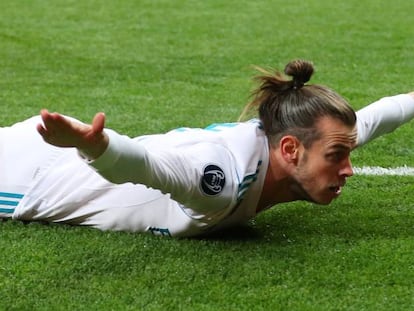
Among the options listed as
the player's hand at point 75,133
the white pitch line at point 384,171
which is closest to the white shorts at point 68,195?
the player's hand at point 75,133

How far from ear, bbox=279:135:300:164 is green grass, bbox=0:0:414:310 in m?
0.32

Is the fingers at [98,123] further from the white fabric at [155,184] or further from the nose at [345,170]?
the nose at [345,170]

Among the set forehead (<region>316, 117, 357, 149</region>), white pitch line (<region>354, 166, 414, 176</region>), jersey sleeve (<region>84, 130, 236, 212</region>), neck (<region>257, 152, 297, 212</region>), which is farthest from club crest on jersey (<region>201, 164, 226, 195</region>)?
white pitch line (<region>354, 166, 414, 176</region>)

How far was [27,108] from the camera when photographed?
5586 mm

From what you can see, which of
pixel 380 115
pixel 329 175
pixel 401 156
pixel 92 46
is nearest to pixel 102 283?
pixel 329 175

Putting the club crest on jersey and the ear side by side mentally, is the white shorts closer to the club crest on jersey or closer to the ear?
the club crest on jersey

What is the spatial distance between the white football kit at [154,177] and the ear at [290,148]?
7 centimetres

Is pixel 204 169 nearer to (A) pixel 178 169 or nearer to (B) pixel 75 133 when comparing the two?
(A) pixel 178 169

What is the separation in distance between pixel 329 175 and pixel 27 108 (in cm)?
279

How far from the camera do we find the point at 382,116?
3768mm

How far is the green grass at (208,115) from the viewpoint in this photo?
9.62 ft

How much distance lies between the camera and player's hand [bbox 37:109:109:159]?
2.58 meters

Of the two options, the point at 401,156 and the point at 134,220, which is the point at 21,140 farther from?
the point at 401,156

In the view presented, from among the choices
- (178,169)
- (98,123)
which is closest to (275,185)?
(178,169)
